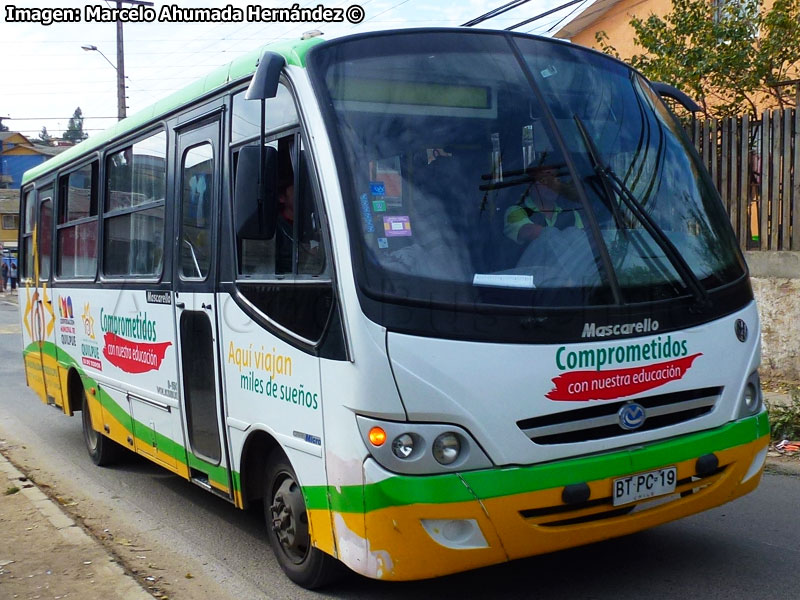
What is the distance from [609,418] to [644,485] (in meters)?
0.35

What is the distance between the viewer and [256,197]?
460cm

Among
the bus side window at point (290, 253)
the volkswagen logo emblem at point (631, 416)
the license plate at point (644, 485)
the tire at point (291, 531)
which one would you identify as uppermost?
the bus side window at point (290, 253)

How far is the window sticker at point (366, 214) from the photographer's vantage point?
425 cm

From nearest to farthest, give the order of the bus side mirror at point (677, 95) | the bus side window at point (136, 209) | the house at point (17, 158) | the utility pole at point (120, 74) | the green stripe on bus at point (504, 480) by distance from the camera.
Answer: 1. the green stripe on bus at point (504, 480)
2. the bus side mirror at point (677, 95)
3. the bus side window at point (136, 209)
4. the utility pole at point (120, 74)
5. the house at point (17, 158)

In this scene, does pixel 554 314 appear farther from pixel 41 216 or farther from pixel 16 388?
pixel 16 388

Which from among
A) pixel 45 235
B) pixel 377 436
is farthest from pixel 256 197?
pixel 45 235

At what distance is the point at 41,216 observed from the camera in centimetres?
1024

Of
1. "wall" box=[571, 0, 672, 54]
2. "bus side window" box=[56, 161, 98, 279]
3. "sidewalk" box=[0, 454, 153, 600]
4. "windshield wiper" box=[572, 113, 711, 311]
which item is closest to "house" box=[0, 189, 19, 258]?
"wall" box=[571, 0, 672, 54]

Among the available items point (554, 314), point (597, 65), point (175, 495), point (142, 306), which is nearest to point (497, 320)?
point (554, 314)

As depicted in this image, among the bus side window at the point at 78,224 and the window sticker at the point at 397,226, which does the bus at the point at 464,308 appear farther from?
the bus side window at the point at 78,224

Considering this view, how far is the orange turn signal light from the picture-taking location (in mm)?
4020

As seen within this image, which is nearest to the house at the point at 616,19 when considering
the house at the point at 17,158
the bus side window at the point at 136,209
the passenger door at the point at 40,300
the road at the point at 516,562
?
the passenger door at the point at 40,300

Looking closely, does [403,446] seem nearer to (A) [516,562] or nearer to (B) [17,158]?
(A) [516,562]

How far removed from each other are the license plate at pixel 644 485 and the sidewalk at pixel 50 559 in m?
2.46
